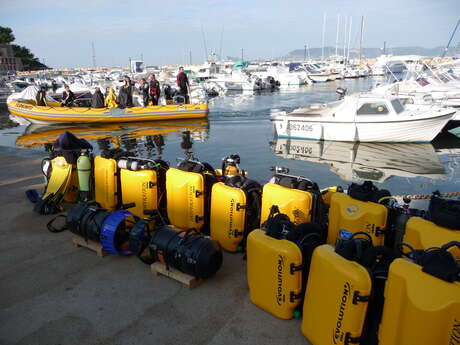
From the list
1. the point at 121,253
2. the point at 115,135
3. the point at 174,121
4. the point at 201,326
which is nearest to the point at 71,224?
the point at 121,253

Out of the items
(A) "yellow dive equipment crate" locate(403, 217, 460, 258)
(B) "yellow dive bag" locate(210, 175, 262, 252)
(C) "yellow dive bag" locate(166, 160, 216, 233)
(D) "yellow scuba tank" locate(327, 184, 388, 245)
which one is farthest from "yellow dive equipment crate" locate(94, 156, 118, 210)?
(A) "yellow dive equipment crate" locate(403, 217, 460, 258)

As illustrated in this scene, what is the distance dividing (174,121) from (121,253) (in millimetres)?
14225

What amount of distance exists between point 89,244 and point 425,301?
11.4 ft

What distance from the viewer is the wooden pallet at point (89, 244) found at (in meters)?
3.95

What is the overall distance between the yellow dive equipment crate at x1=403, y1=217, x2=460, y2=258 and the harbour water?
551 cm

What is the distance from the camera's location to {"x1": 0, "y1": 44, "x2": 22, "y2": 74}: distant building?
216ft

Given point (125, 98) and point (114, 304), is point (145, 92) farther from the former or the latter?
point (114, 304)

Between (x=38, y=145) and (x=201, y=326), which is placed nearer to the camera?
(x=201, y=326)

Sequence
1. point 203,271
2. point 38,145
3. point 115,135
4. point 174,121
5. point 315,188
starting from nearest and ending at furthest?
1. point 203,271
2. point 315,188
3. point 38,145
4. point 115,135
5. point 174,121

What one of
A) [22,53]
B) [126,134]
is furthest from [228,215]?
[22,53]

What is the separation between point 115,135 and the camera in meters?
14.6

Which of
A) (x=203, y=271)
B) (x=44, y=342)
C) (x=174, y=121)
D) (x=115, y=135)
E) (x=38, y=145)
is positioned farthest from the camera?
(x=174, y=121)

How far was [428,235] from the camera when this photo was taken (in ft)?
8.54

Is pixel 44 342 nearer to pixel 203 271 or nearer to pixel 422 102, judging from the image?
pixel 203 271
